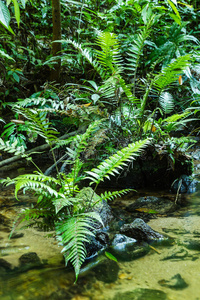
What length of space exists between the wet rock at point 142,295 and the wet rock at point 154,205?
118 cm

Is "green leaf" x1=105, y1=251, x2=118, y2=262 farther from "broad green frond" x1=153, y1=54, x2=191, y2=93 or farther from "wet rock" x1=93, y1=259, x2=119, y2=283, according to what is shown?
"broad green frond" x1=153, y1=54, x2=191, y2=93

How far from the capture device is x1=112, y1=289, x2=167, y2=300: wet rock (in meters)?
1.37

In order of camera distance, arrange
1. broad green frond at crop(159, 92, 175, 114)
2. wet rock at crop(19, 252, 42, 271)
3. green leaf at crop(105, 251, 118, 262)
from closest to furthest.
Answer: wet rock at crop(19, 252, 42, 271) < green leaf at crop(105, 251, 118, 262) < broad green frond at crop(159, 92, 175, 114)

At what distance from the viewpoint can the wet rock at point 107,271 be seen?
155 centimetres

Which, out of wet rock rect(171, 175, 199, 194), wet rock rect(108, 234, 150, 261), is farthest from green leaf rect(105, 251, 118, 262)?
wet rock rect(171, 175, 199, 194)

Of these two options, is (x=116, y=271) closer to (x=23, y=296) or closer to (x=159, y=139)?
(x=23, y=296)

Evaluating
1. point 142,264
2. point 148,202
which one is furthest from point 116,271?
point 148,202

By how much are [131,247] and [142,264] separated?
243 mm

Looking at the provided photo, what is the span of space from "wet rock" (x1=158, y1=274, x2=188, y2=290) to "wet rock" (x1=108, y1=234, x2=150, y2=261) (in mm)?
320

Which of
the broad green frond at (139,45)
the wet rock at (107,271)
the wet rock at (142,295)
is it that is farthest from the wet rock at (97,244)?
the broad green frond at (139,45)

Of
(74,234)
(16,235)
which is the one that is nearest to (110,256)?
(74,234)

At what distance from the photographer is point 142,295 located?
139 centimetres

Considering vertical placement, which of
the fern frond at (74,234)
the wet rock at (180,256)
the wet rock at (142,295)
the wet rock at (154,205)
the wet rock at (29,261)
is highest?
the fern frond at (74,234)

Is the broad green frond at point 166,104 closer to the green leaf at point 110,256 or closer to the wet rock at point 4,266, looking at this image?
the green leaf at point 110,256
